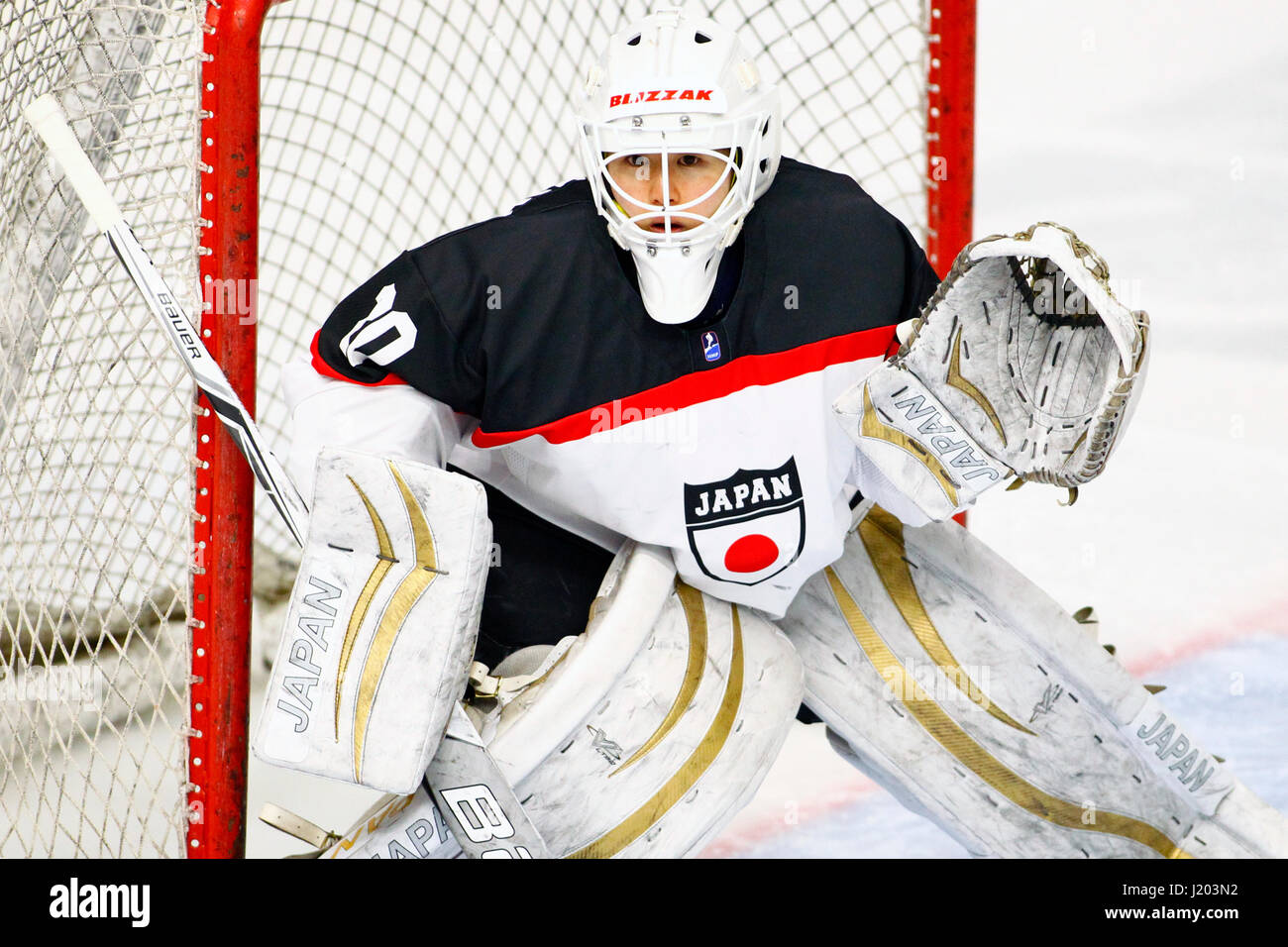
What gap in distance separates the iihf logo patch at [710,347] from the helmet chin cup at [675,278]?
0.10 ft

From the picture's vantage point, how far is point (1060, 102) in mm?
4305

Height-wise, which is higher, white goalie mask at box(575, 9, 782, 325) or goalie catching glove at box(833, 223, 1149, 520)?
white goalie mask at box(575, 9, 782, 325)

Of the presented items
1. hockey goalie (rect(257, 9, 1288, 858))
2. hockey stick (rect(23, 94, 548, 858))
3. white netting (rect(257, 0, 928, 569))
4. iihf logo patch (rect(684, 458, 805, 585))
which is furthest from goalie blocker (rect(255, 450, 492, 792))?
white netting (rect(257, 0, 928, 569))

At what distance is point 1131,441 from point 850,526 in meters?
1.96

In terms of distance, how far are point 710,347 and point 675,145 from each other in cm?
24

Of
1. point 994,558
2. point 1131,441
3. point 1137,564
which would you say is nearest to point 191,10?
point 994,558

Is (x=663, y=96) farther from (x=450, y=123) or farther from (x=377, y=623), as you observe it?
(x=450, y=123)

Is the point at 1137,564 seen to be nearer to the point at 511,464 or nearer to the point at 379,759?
the point at 511,464

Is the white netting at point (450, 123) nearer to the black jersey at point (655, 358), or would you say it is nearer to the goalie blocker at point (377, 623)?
the black jersey at point (655, 358)

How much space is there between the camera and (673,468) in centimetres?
167

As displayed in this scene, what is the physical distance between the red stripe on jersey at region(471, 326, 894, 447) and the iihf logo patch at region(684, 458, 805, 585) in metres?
0.10

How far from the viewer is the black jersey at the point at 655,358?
1.63 m

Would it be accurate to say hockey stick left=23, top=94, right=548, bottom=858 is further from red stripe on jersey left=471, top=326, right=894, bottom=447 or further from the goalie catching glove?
the goalie catching glove

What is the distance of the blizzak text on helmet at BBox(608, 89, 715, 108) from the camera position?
156 centimetres
